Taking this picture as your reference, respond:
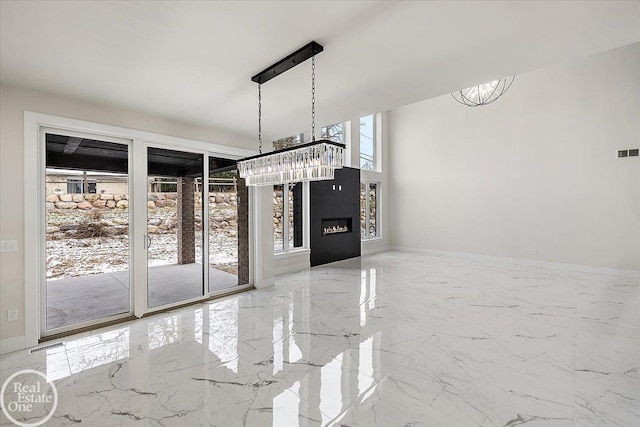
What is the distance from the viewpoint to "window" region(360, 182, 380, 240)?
8891 mm

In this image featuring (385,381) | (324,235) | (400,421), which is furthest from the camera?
(324,235)

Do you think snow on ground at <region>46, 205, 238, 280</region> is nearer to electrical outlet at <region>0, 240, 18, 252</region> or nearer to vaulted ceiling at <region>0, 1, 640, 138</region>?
electrical outlet at <region>0, 240, 18, 252</region>

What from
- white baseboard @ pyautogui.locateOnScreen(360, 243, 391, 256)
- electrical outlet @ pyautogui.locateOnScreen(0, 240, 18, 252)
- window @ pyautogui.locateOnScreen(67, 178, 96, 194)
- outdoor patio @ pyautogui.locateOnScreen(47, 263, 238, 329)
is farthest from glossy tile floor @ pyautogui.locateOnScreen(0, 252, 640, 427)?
white baseboard @ pyautogui.locateOnScreen(360, 243, 391, 256)

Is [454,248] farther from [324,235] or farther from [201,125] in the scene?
[201,125]

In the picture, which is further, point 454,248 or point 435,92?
point 454,248

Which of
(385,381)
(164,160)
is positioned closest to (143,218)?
(164,160)

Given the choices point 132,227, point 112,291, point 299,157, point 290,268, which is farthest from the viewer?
point 290,268

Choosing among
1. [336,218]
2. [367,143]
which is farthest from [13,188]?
[367,143]

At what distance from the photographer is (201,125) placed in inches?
171

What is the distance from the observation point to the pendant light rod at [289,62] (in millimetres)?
2242

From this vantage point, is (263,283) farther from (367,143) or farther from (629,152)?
(629,152)

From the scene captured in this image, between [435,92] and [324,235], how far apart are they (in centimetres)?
458

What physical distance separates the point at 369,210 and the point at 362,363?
263 inches

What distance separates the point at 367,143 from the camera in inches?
356
